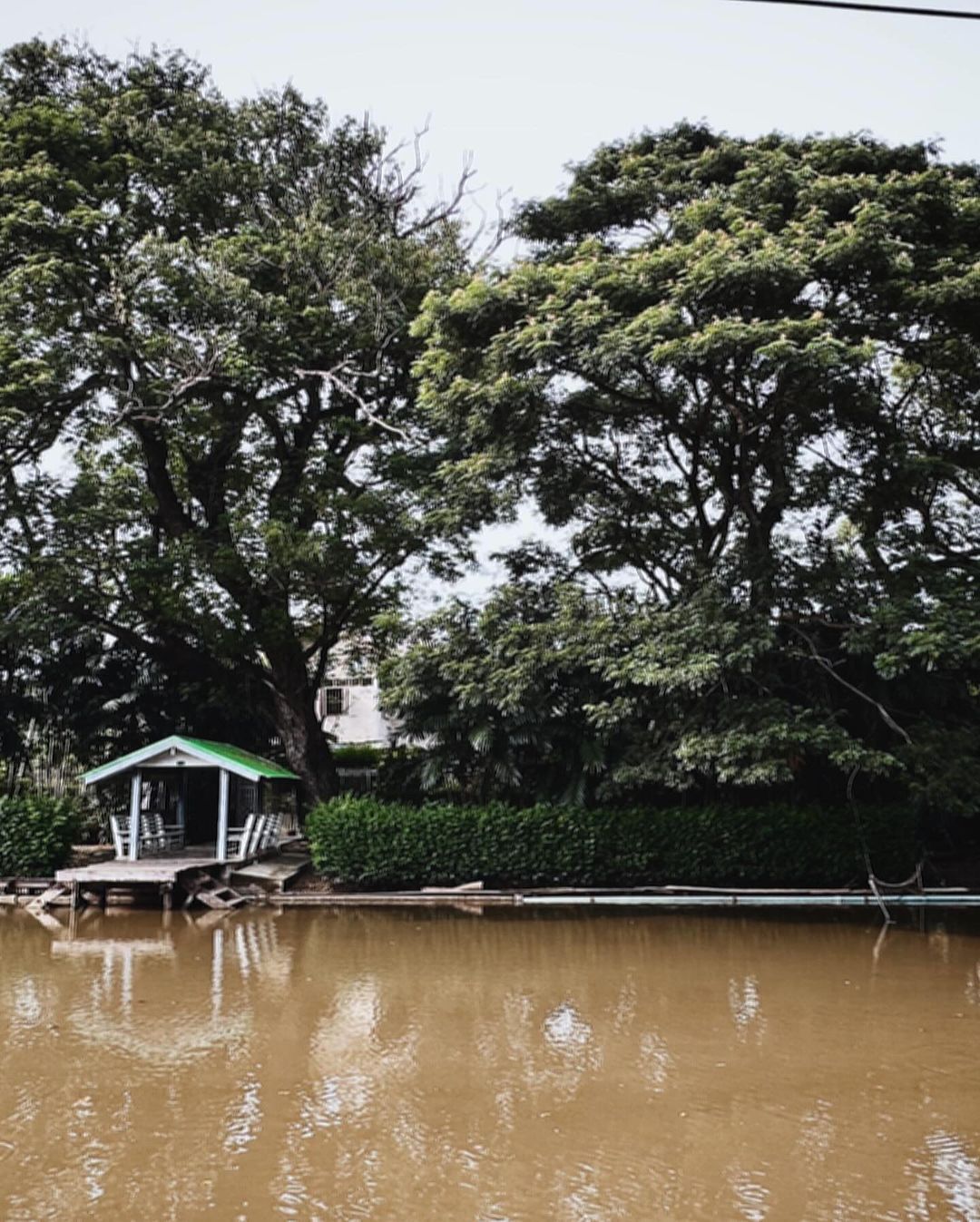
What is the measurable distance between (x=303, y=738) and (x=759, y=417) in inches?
380

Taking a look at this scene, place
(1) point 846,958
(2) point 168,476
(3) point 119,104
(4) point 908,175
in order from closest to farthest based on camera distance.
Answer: (1) point 846,958 → (4) point 908,175 → (3) point 119,104 → (2) point 168,476

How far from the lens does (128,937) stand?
37.0 ft

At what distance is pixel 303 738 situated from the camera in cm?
1778

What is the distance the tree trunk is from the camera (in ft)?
58.4

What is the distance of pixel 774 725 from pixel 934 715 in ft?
13.2

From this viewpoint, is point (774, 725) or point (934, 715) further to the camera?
point (934, 715)

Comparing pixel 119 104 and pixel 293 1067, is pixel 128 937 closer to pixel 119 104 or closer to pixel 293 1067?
pixel 293 1067

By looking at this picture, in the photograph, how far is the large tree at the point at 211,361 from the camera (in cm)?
1471

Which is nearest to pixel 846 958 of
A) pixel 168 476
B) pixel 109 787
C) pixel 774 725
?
pixel 774 725

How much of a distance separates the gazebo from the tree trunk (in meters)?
0.43

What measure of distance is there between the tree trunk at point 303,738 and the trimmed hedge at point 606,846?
369cm

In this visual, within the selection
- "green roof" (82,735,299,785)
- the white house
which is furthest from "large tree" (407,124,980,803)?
the white house

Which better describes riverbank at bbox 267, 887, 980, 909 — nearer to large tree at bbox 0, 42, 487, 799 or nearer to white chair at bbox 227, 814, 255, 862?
white chair at bbox 227, 814, 255, 862

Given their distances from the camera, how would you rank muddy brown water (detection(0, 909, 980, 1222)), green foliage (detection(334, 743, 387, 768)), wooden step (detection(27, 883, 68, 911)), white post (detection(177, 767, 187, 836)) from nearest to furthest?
1. muddy brown water (detection(0, 909, 980, 1222))
2. wooden step (detection(27, 883, 68, 911))
3. white post (detection(177, 767, 187, 836))
4. green foliage (detection(334, 743, 387, 768))
